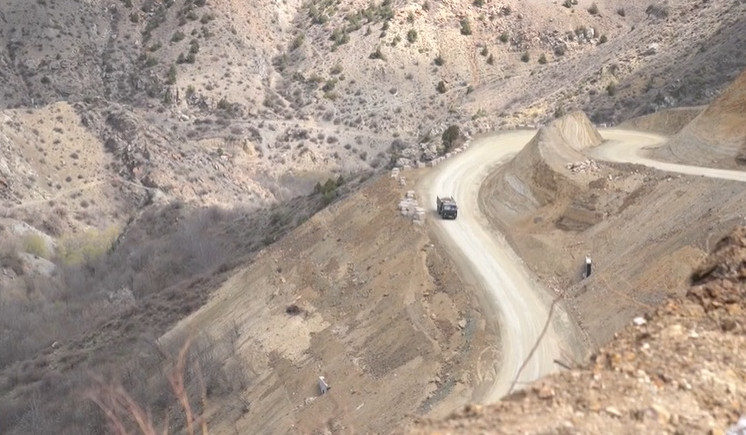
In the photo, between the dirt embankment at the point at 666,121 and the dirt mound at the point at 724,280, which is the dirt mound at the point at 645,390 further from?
the dirt embankment at the point at 666,121

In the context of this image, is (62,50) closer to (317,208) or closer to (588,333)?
(317,208)

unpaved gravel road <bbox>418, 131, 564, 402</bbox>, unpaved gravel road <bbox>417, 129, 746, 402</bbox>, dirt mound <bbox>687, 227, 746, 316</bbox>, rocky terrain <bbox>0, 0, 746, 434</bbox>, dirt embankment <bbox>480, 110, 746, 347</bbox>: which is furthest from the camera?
rocky terrain <bbox>0, 0, 746, 434</bbox>

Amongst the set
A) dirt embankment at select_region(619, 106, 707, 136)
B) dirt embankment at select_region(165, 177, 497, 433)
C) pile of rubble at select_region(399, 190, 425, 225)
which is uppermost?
pile of rubble at select_region(399, 190, 425, 225)

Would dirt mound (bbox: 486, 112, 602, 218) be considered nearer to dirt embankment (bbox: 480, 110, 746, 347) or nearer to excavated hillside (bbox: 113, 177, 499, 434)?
dirt embankment (bbox: 480, 110, 746, 347)

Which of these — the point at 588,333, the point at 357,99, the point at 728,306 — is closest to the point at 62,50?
the point at 357,99

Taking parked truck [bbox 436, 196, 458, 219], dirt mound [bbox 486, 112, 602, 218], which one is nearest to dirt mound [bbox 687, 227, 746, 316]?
dirt mound [bbox 486, 112, 602, 218]
